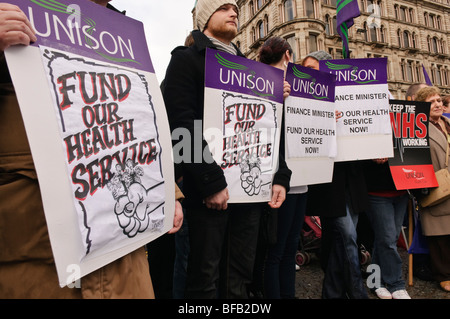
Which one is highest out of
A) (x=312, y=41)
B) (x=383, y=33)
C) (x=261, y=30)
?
(x=261, y=30)

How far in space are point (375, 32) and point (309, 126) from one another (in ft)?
100.0

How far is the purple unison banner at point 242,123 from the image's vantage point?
5.11 feet

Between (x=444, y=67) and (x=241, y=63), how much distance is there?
37.6m

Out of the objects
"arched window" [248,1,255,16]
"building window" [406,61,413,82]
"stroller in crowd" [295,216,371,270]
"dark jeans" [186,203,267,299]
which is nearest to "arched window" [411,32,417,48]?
"building window" [406,61,413,82]

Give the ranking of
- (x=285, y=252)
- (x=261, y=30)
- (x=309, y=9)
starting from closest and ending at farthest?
(x=285, y=252), (x=309, y=9), (x=261, y=30)

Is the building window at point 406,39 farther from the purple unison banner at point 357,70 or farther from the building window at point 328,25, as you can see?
the purple unison banner at point 357,70

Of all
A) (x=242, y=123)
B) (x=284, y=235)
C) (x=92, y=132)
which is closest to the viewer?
(x=92, y=132)

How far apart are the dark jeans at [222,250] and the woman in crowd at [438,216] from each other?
2.24 meters

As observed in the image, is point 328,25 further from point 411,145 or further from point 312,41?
point 411,145

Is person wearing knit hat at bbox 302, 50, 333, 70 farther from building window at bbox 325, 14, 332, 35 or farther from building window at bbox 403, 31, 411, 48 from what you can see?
building window at bbox 403, 31, 411, 48

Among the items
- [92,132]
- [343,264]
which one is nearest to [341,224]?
[343,264]

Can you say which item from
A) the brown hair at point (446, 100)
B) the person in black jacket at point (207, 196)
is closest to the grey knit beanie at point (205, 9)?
the person in black jacket at point (207, 196)

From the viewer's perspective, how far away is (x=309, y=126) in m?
2.12
